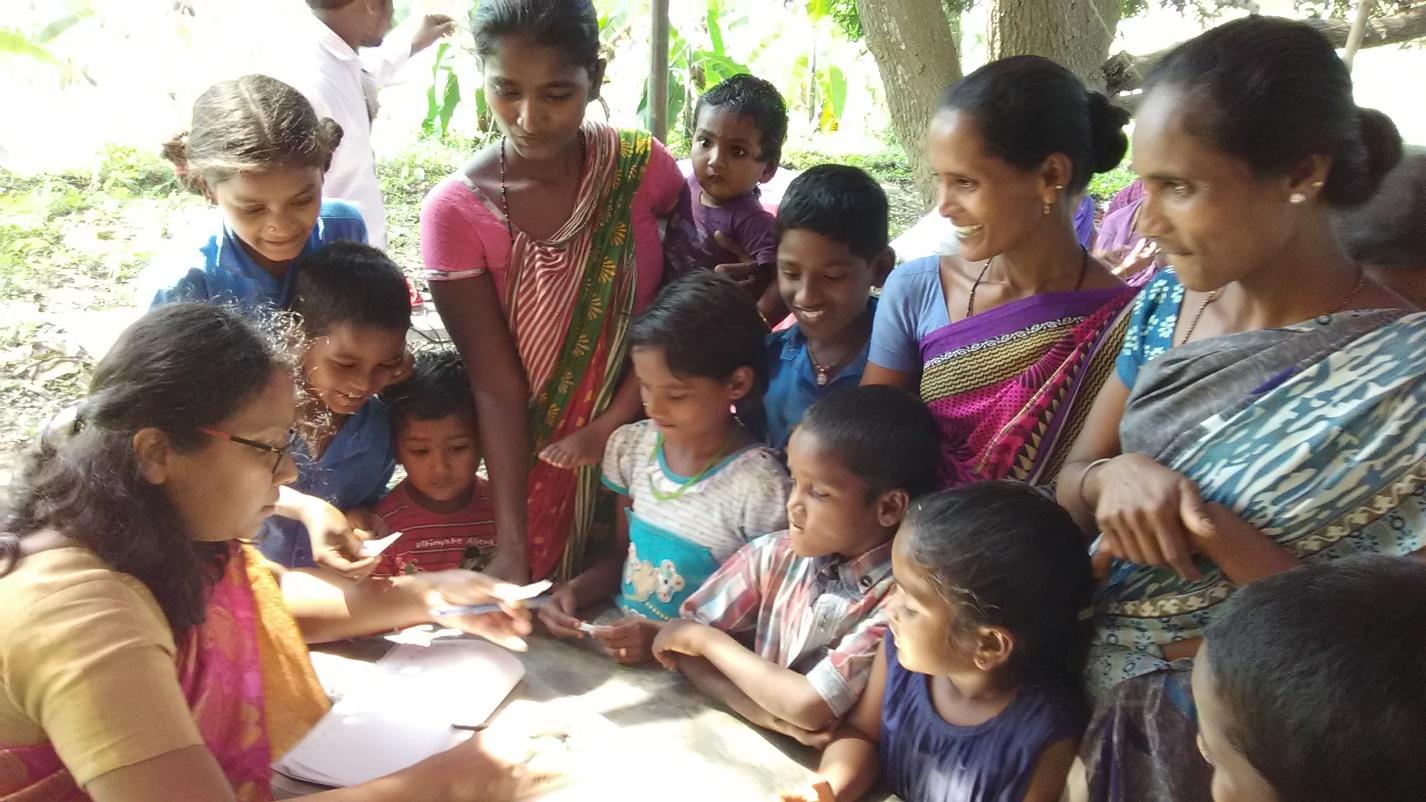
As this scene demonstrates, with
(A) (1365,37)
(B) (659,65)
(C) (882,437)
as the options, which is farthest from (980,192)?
(A) (1365,37)

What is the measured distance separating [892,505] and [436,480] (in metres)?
1.08

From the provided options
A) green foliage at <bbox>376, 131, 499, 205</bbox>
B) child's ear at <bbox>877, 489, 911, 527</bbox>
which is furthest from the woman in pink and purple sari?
green foliage at <bbox>376, 131, 499, 205</bbox>

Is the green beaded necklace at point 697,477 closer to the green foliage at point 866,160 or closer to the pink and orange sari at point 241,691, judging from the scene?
the pink and orange sari at point 241,691

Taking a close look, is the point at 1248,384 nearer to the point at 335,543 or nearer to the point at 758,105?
the point at 335,543

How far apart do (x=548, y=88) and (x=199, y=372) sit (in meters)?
0.98

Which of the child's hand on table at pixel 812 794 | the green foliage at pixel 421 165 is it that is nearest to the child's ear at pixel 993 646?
the child's hand on table at pixel 812 794

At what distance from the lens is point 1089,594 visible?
60.6 inches

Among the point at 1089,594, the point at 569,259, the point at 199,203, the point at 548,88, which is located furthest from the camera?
the point at 199,203

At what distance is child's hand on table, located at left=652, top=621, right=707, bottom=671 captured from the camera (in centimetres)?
186

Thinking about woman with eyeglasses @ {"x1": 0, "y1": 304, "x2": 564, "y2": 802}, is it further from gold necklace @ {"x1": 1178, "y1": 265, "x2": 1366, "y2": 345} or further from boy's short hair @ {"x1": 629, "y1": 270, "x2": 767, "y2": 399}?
gold necklace @ {"x1": 1178, "y1": 265, "x2": 1366, "y2": 345}

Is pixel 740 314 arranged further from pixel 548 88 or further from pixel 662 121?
pixel 662 121

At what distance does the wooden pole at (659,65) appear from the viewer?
3.00 metres

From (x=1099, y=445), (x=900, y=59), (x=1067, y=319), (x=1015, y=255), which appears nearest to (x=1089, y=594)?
(x=1099, y=445)

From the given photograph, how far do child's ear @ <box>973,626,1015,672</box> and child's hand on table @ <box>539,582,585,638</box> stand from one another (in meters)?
0.84
